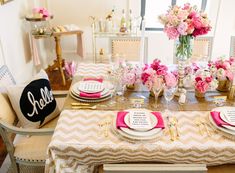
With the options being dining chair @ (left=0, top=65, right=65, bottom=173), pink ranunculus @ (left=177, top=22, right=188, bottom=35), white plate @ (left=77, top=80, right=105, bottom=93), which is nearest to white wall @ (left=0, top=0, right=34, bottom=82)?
dining chair @ (left=0, top=65, right=65, bottom=173)

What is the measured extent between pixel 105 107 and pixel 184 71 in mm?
612

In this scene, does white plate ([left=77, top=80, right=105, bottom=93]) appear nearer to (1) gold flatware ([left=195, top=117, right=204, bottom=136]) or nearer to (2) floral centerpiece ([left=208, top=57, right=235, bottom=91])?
(1) gold flatware ([left=195, top=117, right=204, bottom=136])

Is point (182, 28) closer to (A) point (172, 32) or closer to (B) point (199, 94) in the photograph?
(A) point (172, 32)

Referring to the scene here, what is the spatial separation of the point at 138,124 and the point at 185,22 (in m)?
0.65

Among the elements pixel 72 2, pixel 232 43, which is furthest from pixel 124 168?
pixel 72 2

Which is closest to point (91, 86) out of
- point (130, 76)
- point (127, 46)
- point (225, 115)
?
point (130, 76)

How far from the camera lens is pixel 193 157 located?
49.1 inches

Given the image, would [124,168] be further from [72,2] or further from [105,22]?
[72,2]

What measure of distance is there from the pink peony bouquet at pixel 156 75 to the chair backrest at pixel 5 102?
88cm

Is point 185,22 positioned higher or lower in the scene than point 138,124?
higher

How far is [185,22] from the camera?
148 cm

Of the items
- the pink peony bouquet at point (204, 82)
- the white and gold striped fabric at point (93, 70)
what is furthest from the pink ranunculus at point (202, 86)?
the white and gold striped fabric at point (93, 70)

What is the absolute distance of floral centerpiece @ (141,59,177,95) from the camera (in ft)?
4.99

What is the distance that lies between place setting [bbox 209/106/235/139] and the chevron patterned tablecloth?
33 mm
